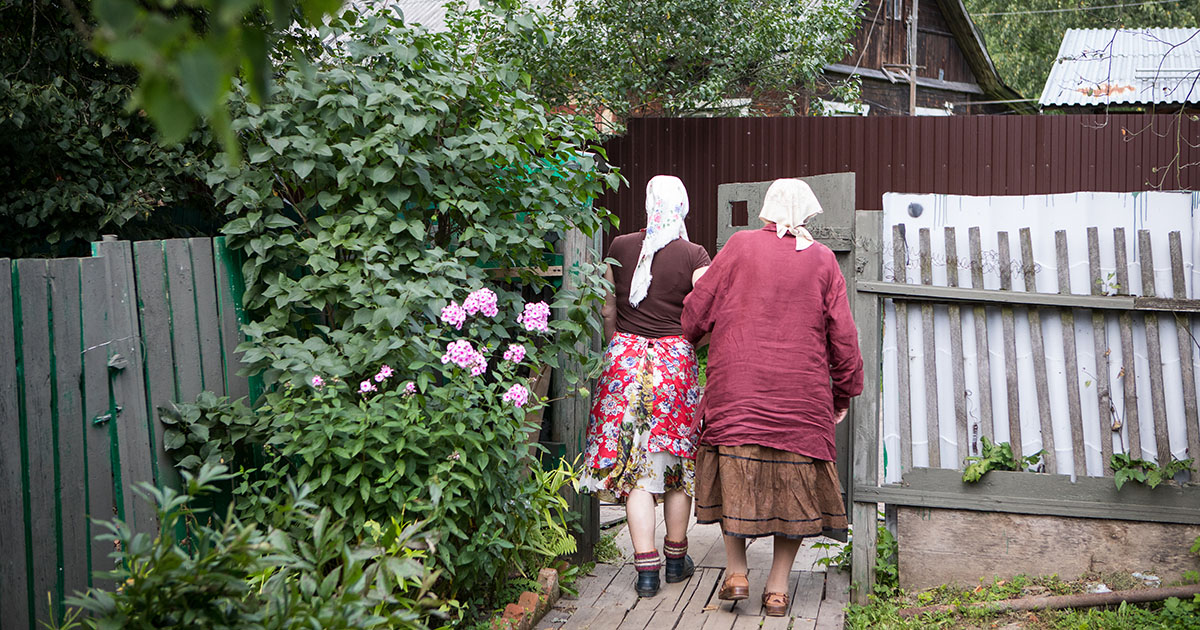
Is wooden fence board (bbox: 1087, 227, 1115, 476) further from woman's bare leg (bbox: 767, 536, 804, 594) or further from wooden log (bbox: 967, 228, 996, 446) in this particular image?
woman's bare leg (bbox: 767, 536, 804, 594)

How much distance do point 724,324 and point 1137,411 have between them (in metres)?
1.67

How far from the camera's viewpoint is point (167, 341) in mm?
3164

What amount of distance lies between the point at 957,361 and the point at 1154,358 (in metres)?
0.73

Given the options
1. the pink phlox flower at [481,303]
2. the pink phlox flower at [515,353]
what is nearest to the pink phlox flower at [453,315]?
the pink phlox flower at [481,303]

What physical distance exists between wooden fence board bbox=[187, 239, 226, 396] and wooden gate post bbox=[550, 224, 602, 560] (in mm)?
1364

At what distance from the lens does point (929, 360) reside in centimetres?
400

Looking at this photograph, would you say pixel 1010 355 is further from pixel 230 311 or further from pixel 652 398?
pixel 230 311

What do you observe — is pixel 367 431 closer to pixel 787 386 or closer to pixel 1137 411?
pixel 787 386

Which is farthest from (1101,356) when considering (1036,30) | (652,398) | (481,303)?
(1036,30)

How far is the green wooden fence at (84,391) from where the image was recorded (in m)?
2.65

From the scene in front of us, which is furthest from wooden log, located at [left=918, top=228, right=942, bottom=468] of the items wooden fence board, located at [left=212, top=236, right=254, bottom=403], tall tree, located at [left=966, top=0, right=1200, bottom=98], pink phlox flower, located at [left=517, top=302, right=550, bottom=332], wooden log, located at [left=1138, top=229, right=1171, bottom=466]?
tall tree, located at [left=966, top=0, right=1200, bottom=98]

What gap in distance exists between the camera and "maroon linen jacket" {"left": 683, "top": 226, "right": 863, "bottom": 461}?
364cm

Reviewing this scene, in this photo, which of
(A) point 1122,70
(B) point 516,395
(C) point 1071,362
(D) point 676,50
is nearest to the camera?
(B) point 516,395

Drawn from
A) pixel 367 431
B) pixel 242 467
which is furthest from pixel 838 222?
pixel 242 467
